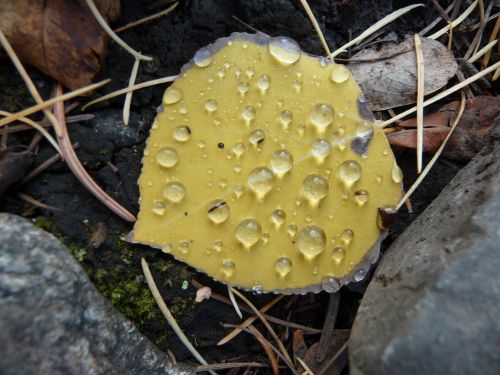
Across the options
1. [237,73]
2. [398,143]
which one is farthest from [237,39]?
[398,143]

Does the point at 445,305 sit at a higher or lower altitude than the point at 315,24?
lower

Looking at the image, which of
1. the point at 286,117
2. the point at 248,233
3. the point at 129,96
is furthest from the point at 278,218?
the point at 129,96

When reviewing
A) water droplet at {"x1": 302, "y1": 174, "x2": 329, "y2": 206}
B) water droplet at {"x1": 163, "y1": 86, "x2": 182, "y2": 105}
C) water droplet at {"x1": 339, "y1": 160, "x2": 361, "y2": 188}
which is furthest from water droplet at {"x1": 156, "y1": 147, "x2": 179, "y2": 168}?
water droplet at {"x1": 339, "y1": 160, "x2": 361, "y2": 188}

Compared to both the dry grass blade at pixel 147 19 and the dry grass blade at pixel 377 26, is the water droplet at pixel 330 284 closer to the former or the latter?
the dry grass blade at pixel 377 26

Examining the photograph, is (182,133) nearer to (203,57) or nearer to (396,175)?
(203,57)

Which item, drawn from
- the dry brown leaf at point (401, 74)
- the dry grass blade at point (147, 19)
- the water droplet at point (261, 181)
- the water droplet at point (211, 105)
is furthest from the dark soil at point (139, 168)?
the water droplet at point (261, 181)
